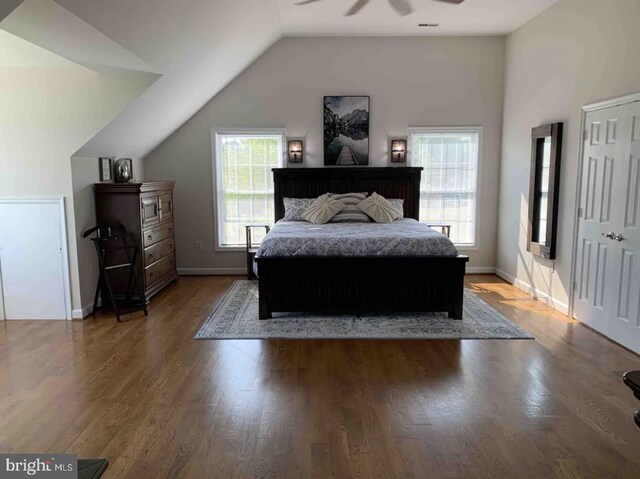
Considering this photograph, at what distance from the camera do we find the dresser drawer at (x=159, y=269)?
573 centimetres

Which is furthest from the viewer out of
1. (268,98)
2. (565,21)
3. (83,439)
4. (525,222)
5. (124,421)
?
(268,98)

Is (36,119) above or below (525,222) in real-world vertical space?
above

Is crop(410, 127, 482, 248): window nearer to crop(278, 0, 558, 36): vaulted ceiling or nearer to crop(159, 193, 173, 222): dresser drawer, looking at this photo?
crop(278, 0, 558, 36): vaulted ceiling

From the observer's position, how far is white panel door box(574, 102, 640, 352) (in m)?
4.09

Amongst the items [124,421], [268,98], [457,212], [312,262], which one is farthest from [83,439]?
[457,212]

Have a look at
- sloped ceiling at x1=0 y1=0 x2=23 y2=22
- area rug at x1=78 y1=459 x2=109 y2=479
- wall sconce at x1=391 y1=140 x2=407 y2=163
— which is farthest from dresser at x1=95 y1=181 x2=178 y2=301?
area rug at x1=78 y1=459 x2=109 y2=479

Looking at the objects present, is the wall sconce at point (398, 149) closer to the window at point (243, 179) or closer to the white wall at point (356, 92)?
the white wall at point (356, 92)

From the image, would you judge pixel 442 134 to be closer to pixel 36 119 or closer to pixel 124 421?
pixel 36 119

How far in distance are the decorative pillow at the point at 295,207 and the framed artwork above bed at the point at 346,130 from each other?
27.9 inches

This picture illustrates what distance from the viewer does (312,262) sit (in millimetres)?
4914

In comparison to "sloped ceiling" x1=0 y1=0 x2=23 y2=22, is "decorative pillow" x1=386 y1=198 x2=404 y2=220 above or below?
below

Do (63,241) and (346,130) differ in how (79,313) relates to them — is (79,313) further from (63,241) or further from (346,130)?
(346,130)

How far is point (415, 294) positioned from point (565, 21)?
336 cm

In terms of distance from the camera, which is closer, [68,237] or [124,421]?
[124,421]
